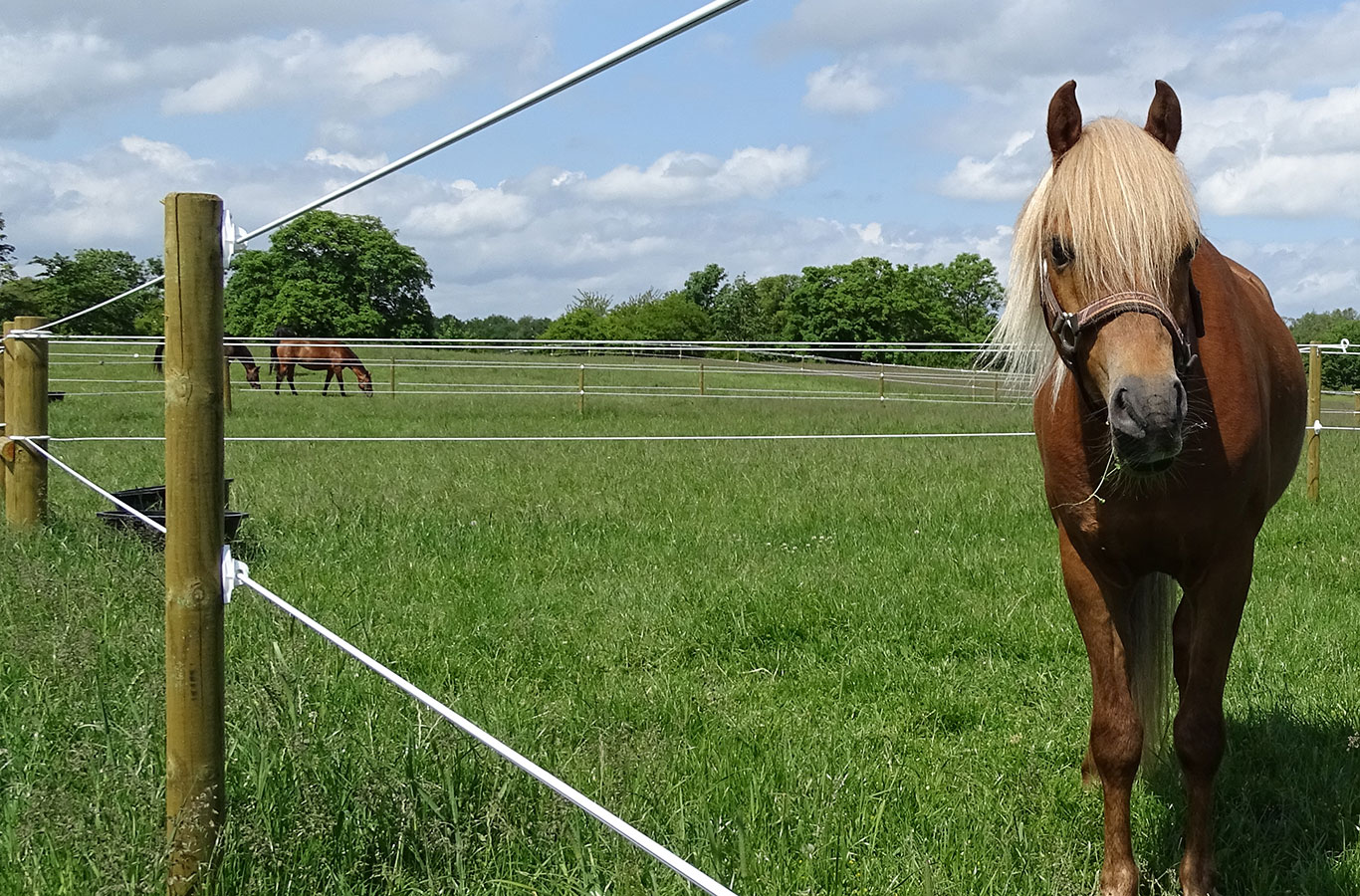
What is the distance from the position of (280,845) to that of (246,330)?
55.8m

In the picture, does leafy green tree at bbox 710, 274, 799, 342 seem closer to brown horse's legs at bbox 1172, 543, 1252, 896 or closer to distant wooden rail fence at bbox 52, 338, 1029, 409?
distant wooden rail fence at bbox 52, 338, 1029, 409

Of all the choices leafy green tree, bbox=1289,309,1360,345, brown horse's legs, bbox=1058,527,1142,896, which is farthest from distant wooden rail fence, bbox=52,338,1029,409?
leafy green tree, bbox=1289,309,1360,345

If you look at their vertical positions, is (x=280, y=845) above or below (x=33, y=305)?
below

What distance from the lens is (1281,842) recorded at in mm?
2932

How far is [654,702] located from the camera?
3688 mm

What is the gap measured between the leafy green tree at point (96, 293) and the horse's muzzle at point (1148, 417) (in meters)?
54.7

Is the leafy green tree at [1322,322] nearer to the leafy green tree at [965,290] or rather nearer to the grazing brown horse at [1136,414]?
the leafy green tree at [965,290]

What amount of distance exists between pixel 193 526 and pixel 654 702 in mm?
1941

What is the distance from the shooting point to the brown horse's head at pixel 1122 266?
2127mm

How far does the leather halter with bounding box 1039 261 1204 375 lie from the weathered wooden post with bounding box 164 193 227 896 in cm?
181

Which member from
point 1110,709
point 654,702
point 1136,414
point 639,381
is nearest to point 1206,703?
point 1110,709

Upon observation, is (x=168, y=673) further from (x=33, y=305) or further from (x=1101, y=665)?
(x=33, y=305)

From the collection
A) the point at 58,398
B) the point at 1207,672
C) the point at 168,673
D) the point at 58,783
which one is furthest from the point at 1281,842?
the point at 58,398

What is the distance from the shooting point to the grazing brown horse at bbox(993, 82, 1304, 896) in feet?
7.46
